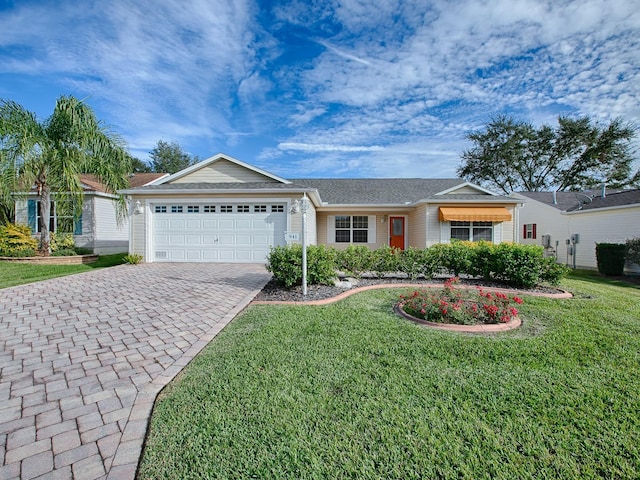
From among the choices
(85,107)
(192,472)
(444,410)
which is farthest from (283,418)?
(85,107)

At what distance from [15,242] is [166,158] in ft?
103

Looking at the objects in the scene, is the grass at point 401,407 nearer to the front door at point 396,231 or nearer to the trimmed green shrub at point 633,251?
the trimmed green shrub at point 633,251

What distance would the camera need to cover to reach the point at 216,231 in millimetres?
12508

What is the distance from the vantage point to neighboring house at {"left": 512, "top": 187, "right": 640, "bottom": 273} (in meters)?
12.3

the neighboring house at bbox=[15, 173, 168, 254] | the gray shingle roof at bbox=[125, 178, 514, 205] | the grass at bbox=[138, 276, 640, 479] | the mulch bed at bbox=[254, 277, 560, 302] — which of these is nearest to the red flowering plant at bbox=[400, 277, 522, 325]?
the grass at bbox=[138, 276, 640, 479]

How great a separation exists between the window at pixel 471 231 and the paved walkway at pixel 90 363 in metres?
11.5

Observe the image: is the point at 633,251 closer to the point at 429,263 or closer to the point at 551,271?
the point at 551,271

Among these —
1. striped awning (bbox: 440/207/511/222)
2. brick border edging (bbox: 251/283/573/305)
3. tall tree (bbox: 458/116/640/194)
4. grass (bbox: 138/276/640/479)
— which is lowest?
grass (bbox: 138/276/640/479)

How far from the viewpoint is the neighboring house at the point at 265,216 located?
12438 mm

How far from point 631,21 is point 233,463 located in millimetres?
16115

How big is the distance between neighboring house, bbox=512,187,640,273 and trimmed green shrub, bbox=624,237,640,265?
4.59ft

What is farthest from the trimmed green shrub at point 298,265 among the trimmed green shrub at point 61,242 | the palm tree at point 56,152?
the trimmed green shrub at point 61,242

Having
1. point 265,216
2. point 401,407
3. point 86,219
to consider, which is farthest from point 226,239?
point 401,407

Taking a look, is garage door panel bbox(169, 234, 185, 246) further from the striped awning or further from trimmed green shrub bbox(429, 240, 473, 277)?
the striped awning
